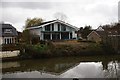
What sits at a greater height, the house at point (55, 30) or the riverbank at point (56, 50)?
the house at point (55, 30)

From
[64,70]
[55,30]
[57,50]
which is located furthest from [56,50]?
[55,30]

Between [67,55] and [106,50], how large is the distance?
4691 mm

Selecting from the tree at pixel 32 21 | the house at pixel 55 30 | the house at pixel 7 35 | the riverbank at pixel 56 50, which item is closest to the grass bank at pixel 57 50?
the riverbank at pixel 56 50

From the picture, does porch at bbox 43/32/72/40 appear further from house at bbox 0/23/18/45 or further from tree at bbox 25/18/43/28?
tree at bbox 25/18/43/28

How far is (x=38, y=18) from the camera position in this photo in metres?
42.0

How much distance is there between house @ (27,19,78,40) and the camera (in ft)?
93.1

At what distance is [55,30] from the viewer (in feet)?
94.6

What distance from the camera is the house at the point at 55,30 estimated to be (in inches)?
1118

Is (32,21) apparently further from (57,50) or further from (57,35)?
(57,50)

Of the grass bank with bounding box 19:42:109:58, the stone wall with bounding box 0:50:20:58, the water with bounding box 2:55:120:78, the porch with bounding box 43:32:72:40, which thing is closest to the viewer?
the water with bounding box 2:55:120:78

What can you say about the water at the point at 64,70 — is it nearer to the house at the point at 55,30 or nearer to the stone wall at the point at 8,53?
the stone wall at the point at 8,53

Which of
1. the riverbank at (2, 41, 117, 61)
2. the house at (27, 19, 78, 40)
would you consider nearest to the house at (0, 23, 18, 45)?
the house at (27, 19, 78, 40)

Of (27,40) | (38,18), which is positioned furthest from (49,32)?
(38,18)

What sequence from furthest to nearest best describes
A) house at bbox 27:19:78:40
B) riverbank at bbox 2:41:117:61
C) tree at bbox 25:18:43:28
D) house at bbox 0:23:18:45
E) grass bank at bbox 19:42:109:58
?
1. tree at bbox 25:18:43:28
2. house at bbox 27:19:78:40
3. house at bbox 0:23:18:45
4. grass bank at bbox 19:42:109:58
5. riverbank at bbox 2:41:117:61
